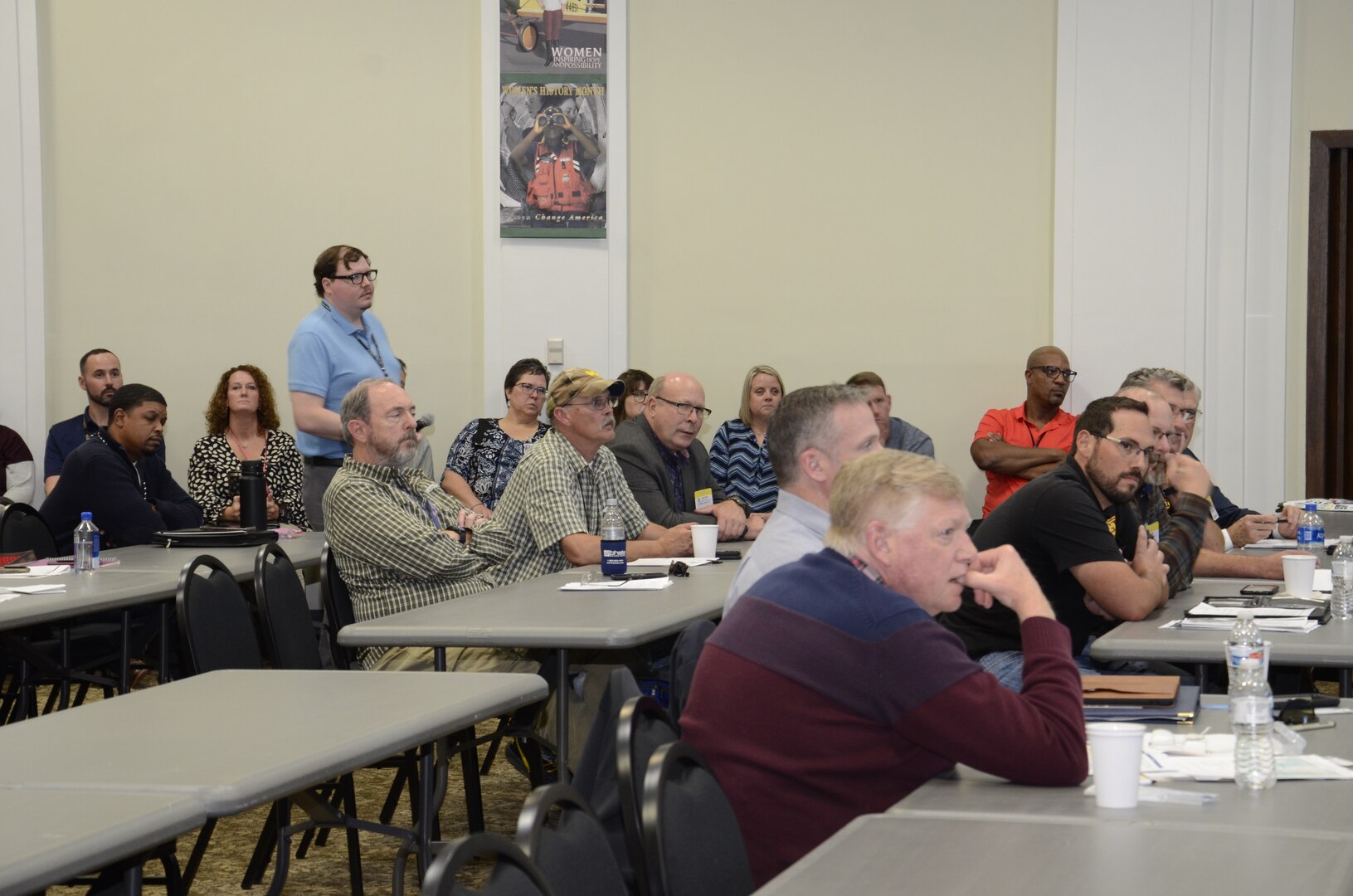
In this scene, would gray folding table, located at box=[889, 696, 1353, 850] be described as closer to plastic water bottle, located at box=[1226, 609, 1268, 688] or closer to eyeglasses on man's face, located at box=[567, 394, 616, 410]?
plastic water bottle, located at box=[1226, 609, 1268, 688]

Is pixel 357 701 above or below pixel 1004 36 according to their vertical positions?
below

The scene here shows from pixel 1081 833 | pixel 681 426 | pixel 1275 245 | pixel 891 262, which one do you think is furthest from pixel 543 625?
pixel 1275 245

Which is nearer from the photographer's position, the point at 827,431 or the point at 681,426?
the point at 827,431

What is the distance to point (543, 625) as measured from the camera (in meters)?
3.33

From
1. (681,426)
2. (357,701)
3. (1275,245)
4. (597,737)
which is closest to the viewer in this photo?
(597,737)

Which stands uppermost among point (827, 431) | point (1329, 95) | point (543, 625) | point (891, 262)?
point (1329, 95)

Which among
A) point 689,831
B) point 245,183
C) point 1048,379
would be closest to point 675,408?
point 1048,379

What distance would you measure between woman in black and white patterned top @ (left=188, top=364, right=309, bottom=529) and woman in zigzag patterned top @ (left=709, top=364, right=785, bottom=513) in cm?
201

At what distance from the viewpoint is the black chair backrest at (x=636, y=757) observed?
1.75 meters

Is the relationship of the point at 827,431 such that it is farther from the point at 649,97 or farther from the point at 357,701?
the point at 649,97

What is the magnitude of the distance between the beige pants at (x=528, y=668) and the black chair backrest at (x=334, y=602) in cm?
13

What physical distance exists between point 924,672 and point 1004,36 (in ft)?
21.0

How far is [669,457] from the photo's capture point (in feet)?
19.0

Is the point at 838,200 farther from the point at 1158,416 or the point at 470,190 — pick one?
the point at 1158,416
